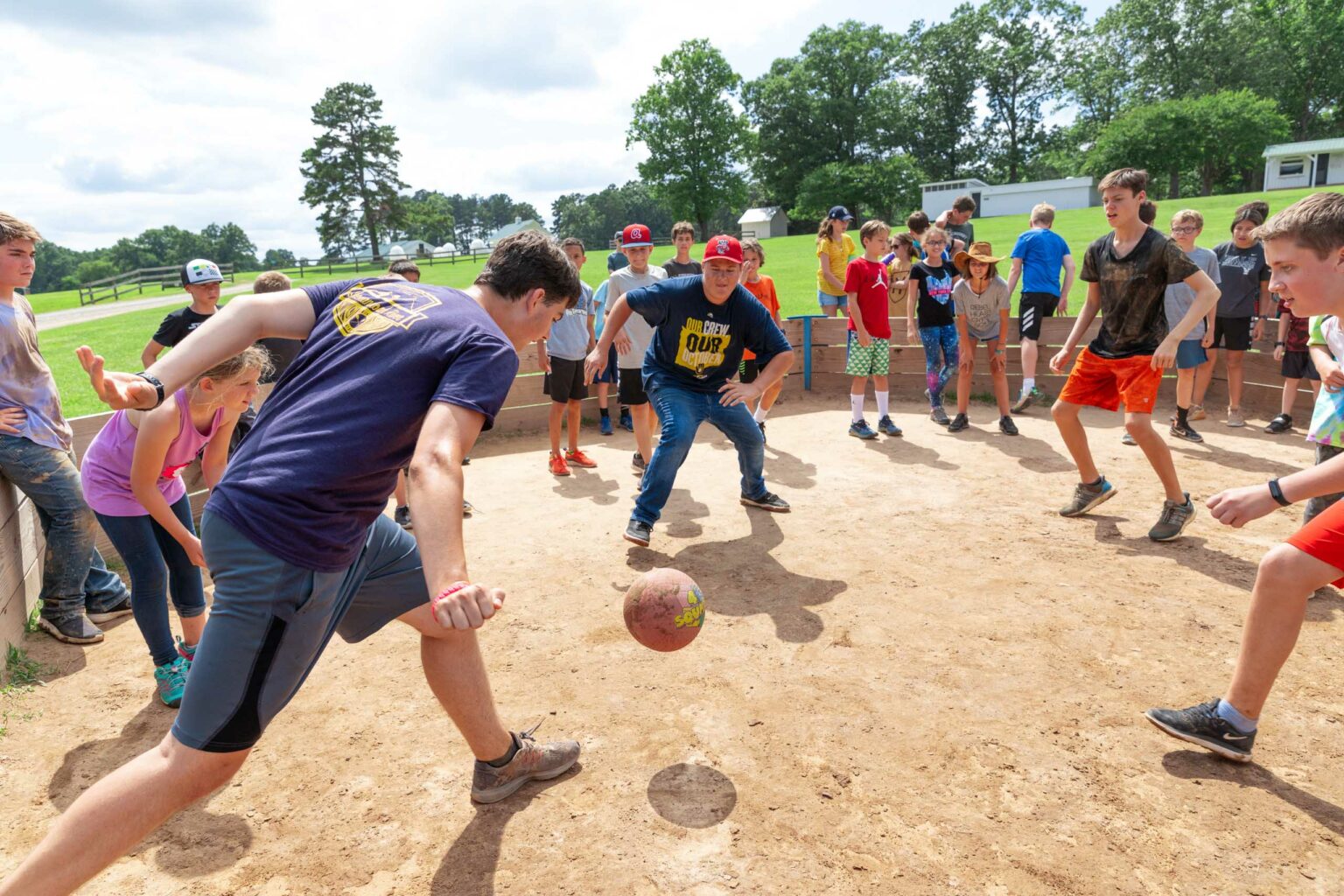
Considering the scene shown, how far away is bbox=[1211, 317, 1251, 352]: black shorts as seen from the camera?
351 inches

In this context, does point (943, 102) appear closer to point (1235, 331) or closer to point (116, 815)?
point (1235, 331)

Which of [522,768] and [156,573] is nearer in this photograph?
[522,768]

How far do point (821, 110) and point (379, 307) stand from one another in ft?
255

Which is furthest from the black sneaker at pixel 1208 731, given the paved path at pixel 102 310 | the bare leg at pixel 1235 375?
the paved path at pixel 102 310

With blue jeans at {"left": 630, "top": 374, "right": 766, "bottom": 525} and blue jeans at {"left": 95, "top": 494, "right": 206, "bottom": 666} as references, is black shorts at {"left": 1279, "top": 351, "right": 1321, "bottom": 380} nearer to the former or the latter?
blue jeans at {"left": 630, "top": 374, "right": 766, "bottom": 525}

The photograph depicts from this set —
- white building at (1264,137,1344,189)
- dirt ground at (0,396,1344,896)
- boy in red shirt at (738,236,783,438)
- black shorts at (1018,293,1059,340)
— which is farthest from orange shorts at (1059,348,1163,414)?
white building at (1264,137,1344,189)

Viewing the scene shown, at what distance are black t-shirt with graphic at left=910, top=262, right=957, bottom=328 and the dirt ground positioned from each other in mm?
3886

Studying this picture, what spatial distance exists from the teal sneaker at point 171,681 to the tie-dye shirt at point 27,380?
162cm

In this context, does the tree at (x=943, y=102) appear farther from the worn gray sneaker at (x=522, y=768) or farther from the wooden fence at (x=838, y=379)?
the worn gray sneaker at (x=522, y=768)

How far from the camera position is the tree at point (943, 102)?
79.5 meters

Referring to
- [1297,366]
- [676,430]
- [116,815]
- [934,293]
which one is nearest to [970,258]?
[934,293]

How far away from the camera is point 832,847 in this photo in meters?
2.92

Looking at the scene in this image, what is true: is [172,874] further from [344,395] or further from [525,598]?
[525,598]

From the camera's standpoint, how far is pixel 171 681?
411cm
